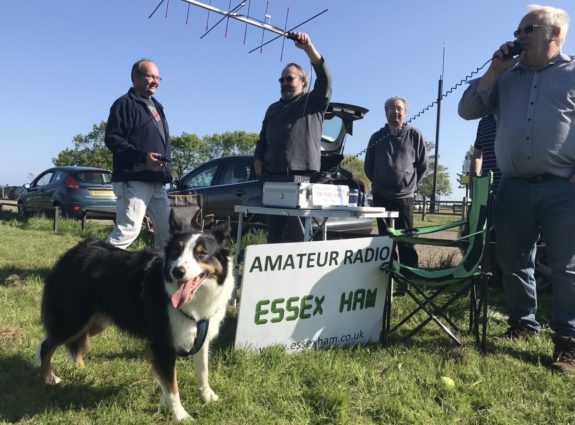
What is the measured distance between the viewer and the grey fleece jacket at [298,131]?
13.0ft

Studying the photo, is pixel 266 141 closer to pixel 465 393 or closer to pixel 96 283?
pixel 96 283

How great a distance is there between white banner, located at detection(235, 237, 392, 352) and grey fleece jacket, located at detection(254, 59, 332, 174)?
0.99m

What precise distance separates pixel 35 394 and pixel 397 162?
A: 3.85 meters

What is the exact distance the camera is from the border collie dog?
2533 millimetres

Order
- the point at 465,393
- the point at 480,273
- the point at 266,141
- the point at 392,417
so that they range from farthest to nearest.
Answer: the point at 266,141
the point at 480,273
the point at 465,393
the point at 392,417

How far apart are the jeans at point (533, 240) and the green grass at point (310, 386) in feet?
0.99

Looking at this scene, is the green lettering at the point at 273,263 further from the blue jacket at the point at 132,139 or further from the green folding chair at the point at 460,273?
the blue jacket at the point at 132,139

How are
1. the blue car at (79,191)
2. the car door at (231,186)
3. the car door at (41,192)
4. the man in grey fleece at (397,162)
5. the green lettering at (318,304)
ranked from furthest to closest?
the car door at (41,192) → the blue car at (79,191) → the car door at (231,186) → the man in grey fleece at (397,162) → the green lettering at (318,304)

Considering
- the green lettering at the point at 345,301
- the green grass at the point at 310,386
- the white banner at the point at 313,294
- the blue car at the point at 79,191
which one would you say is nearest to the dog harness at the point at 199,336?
the green grass at the point at 310,386

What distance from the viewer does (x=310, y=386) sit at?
9.27 ft

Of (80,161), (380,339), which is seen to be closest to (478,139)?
(380,339)

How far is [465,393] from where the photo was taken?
276 cm

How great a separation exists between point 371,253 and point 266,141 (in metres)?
1.55

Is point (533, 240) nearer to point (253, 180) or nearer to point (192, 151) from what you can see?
point (253, 180)
